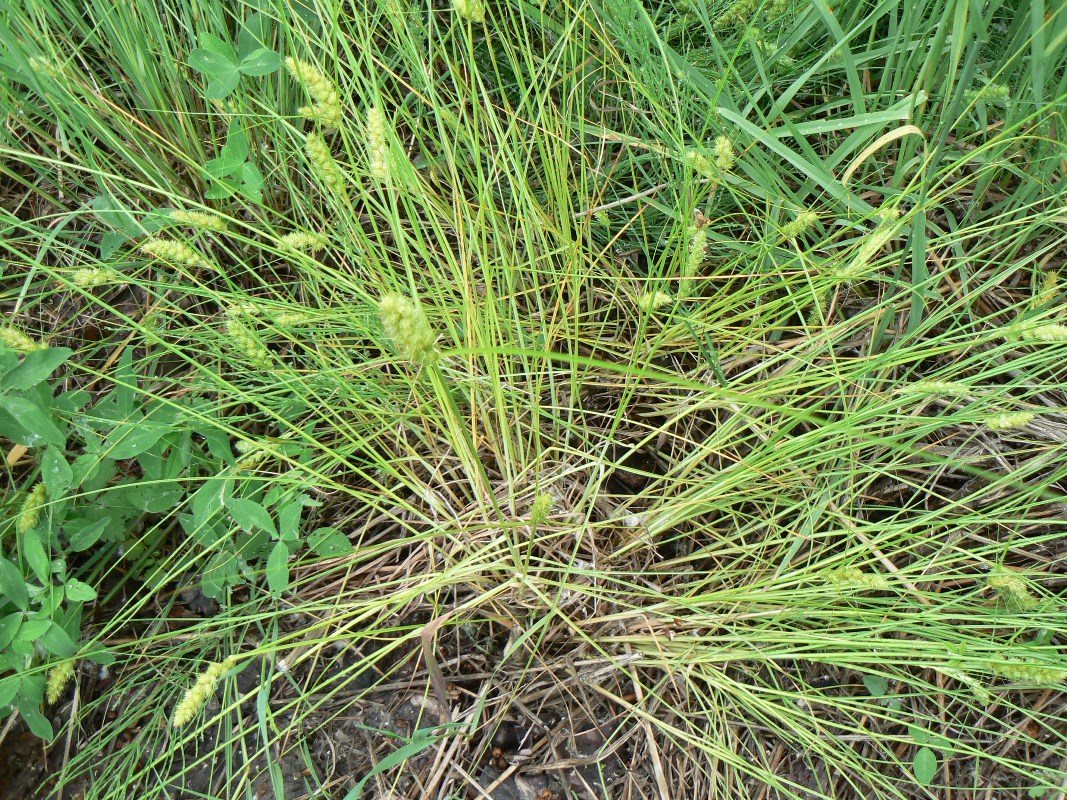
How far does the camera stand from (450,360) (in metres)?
1.23

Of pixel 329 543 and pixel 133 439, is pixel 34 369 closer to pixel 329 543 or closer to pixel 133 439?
pixel 133 439

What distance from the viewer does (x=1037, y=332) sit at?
0.83m

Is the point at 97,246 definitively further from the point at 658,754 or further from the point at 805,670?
the point at 805,670

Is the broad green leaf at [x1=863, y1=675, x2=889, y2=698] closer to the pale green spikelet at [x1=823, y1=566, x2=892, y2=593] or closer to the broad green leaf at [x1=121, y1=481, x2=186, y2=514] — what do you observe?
the pale green spikelet at [x1=823, y1=566, x2=892, y2=593]

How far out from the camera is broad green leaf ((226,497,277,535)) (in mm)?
1064

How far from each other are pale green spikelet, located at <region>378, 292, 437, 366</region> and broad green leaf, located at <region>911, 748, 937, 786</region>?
36.9 inches

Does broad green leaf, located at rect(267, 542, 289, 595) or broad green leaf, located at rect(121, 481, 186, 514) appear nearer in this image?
broad green leaf, located at rect(267, 542, 289, 595)

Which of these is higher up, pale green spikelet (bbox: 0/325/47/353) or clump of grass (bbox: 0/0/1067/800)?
pale green spikelet (bbox: 0/325/47/353)

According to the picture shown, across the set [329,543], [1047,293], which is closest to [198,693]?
[329,543]

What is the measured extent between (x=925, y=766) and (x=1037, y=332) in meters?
0.64

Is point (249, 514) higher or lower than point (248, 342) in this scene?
lower

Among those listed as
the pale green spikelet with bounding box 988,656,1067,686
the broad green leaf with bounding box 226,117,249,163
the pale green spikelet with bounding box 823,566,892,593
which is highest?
the broad green leaf with bounding box 226,117,249,163

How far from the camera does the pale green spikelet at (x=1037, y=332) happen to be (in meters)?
0.79

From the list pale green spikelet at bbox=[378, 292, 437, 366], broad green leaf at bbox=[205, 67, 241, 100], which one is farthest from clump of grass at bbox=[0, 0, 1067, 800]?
pale green spikelet at bbox=[378, 292, 437, 366]
